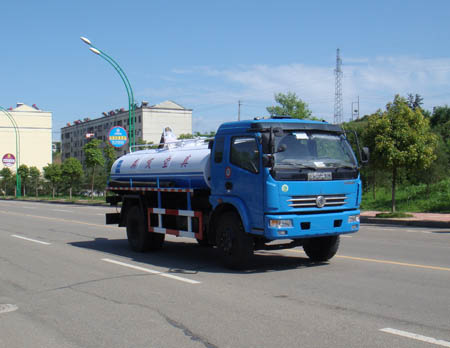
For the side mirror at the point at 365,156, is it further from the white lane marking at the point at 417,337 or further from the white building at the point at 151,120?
the white building at the point at 151,120

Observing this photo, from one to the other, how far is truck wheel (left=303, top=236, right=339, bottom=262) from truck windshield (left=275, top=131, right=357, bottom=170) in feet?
5.10

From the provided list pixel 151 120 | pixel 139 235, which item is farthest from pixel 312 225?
pixel 151 120

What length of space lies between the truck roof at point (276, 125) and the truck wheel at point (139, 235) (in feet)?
11.5

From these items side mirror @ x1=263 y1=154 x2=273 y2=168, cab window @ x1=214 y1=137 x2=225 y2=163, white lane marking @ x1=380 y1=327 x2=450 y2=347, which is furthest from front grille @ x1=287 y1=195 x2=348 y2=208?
white lane marking @ x1=380 y1=327 x2=450 y2=347

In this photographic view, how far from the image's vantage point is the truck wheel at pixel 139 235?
12.1 metres

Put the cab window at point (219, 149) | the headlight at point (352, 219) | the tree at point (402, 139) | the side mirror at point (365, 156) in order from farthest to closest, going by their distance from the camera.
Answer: the tree at point (402, 139) → the side mirror at point (365, 156) → the cab window at point (219, 149) → the headlight at point (352, 219)

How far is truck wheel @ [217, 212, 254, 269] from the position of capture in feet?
29.7

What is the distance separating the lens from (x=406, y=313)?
620 centimetres

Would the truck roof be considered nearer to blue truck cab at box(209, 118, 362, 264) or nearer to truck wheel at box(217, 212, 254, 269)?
blue truck cab at box(209, 118, 362, 264)

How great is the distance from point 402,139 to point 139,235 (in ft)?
42.2

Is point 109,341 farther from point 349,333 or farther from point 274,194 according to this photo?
point 274,194

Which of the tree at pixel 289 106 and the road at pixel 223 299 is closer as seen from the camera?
the road at pixel 223 299

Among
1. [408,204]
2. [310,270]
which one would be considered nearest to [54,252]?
[310,270]

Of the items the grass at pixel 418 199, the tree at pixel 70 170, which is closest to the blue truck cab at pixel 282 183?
the grass at pixel 418 199
